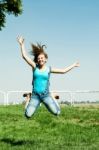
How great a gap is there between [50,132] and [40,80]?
16.0 feet

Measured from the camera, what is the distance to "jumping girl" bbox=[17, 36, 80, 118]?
1153 centimetres

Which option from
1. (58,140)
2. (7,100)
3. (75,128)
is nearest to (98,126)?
(75,128)

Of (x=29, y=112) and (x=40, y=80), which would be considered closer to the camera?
(x=29, y=112)

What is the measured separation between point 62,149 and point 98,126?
6.14m

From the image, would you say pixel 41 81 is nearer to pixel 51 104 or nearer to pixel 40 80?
pixel 40 80

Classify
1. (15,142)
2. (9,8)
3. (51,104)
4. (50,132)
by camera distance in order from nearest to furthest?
(51,104), (15,142), (50,132), (9,8)

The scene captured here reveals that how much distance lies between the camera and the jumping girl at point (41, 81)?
37.8 ft

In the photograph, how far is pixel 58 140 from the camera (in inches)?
545

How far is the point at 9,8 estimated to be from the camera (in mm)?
34125

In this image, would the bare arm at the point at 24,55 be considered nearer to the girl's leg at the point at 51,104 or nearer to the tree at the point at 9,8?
the girl's leg at the point at 51,104

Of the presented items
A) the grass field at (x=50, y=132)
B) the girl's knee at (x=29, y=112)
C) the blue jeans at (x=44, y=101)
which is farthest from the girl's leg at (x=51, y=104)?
the grass field at (x=50, y=132)

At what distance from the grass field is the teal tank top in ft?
4.85

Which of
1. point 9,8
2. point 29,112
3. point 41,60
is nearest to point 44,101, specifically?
point 29,112

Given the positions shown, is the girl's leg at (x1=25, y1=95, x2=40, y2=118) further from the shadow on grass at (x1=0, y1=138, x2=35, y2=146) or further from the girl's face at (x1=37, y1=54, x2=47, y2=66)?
the shadow on grass at (x1=0, y1=138, x2=35, y2=146)
